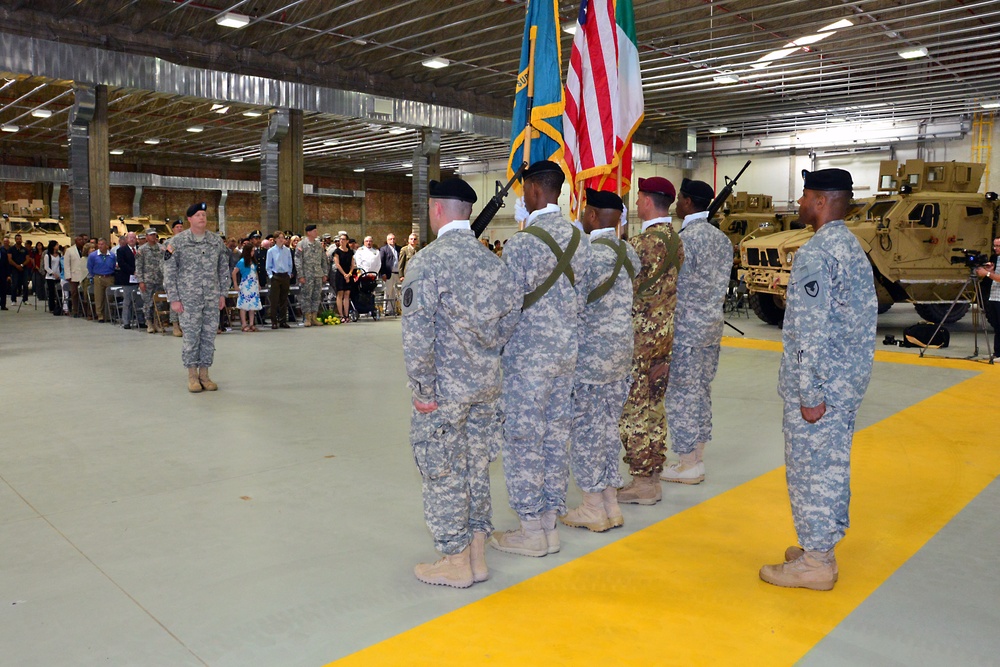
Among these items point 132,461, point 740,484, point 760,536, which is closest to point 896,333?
point 740,484

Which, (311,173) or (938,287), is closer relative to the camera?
(938,287)

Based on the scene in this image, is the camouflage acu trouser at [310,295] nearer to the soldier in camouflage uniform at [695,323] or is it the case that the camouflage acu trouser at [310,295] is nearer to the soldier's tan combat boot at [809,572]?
the soldier in camouflage uniform at [695,323]

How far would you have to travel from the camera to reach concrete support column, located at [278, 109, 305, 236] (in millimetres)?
17031

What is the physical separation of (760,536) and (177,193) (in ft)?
105

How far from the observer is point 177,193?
103 feet

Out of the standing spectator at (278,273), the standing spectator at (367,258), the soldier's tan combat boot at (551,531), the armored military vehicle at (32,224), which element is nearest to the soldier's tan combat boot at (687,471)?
the soldier's tan combat boot at (551,531)

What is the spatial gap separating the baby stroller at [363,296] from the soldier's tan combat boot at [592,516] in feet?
34.5

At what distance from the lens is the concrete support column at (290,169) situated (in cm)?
1703

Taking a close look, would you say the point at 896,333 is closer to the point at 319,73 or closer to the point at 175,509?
the point at 175,509

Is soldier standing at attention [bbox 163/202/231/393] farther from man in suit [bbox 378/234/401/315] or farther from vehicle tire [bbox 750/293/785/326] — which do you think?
vehicle tire [bbox 750/293/785/326]

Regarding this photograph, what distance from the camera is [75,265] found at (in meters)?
14.0

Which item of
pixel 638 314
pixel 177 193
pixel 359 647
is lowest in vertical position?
pixel 359 647

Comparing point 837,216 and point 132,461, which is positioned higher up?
point 837,216

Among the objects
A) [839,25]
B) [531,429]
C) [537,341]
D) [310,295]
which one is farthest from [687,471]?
[839,25]
